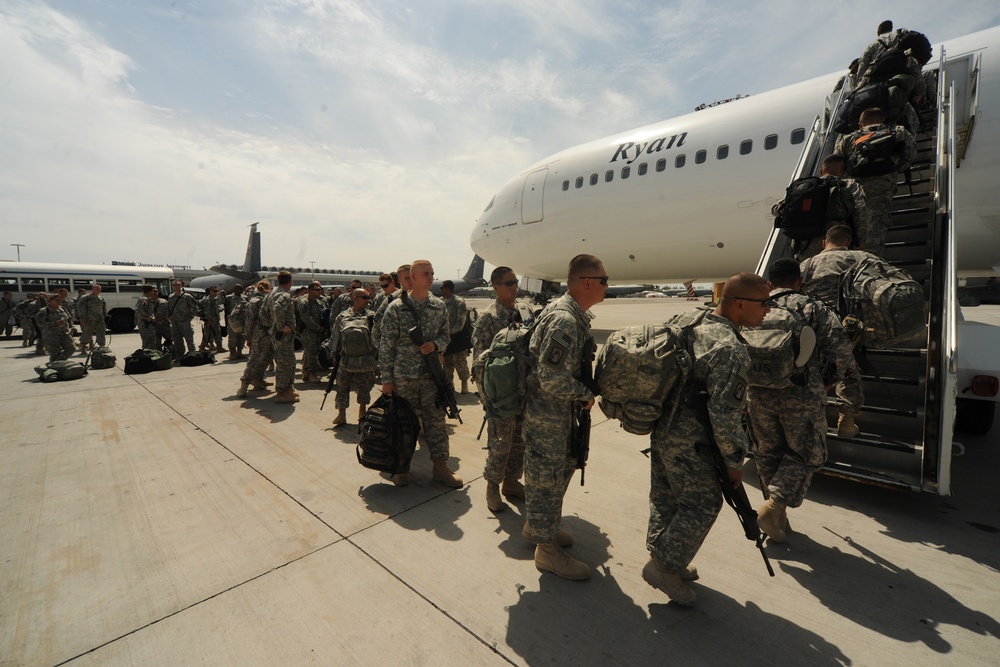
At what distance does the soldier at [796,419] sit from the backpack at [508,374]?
1729 mm

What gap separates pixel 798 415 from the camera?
9.45ft

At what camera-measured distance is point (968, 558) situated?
8.86 feet

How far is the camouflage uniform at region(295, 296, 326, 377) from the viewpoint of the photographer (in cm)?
727

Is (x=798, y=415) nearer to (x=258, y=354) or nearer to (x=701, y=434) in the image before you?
(x=701, y=434)

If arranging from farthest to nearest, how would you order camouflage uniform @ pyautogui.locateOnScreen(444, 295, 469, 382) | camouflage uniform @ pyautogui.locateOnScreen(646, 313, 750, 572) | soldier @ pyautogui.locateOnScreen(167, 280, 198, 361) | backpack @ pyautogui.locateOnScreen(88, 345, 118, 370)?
soldier @ pyautogui.locateOnScreen(167, 280, 198, 361) < backpack @ pyautogui.locateOnScreen(88, 345, 118, 370) < camouflage uniform @ pyautogui.locateOnScreen(444, 295, 469, 382) < camouflage uniform @ pyautogui.locateOnScreen(646, 313, 750, 572)

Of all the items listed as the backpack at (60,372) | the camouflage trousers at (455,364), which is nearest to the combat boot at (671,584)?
the camouflage trousers at (455,364)

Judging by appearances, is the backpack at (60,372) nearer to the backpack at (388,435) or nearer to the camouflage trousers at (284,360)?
the camouflage trousers at (284,360)

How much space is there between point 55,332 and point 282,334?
6.88 meters

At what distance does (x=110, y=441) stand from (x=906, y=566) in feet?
23.9

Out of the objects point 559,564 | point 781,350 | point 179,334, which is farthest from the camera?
point 179,334

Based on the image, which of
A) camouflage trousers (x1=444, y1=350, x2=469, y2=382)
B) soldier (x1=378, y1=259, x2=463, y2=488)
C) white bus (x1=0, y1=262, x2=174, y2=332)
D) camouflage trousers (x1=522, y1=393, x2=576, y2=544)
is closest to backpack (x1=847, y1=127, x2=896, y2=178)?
camouflage trousers (x1=522, y1=393, x2=576, y2=544)

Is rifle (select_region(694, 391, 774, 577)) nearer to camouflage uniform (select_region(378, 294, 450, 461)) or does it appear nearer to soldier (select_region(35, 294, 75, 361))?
camouflage uniform (select_region(378, 294, 450, 461))

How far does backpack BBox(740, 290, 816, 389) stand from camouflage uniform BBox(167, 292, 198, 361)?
38.4 ft

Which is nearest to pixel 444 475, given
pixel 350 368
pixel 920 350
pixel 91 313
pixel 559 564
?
pixel 559 564
